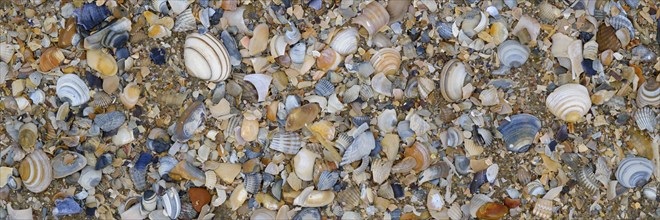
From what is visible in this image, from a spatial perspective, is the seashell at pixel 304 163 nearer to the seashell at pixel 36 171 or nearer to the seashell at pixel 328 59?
the seashell at pixel 328 59

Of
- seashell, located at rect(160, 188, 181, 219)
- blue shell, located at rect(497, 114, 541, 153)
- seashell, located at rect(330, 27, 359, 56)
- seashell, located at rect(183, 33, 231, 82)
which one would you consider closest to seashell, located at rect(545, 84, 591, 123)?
blue shell, located at rect(497, 114, 541, 153)

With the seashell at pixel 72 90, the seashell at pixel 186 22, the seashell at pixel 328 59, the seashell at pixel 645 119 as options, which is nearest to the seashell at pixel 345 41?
the seashell at pixel 328 59

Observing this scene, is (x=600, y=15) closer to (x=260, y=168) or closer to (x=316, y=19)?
(x=316, y=19)

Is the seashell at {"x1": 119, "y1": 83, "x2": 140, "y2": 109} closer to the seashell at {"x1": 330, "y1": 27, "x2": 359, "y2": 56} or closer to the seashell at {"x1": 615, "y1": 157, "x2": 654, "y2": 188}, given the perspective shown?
the seashell at {"x1": 330, "y1": 27, "x2": 359, "y2": 56}

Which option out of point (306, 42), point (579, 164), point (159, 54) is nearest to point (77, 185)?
point (159, 54)

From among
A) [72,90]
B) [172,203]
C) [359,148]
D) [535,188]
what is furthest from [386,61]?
[72,90]
